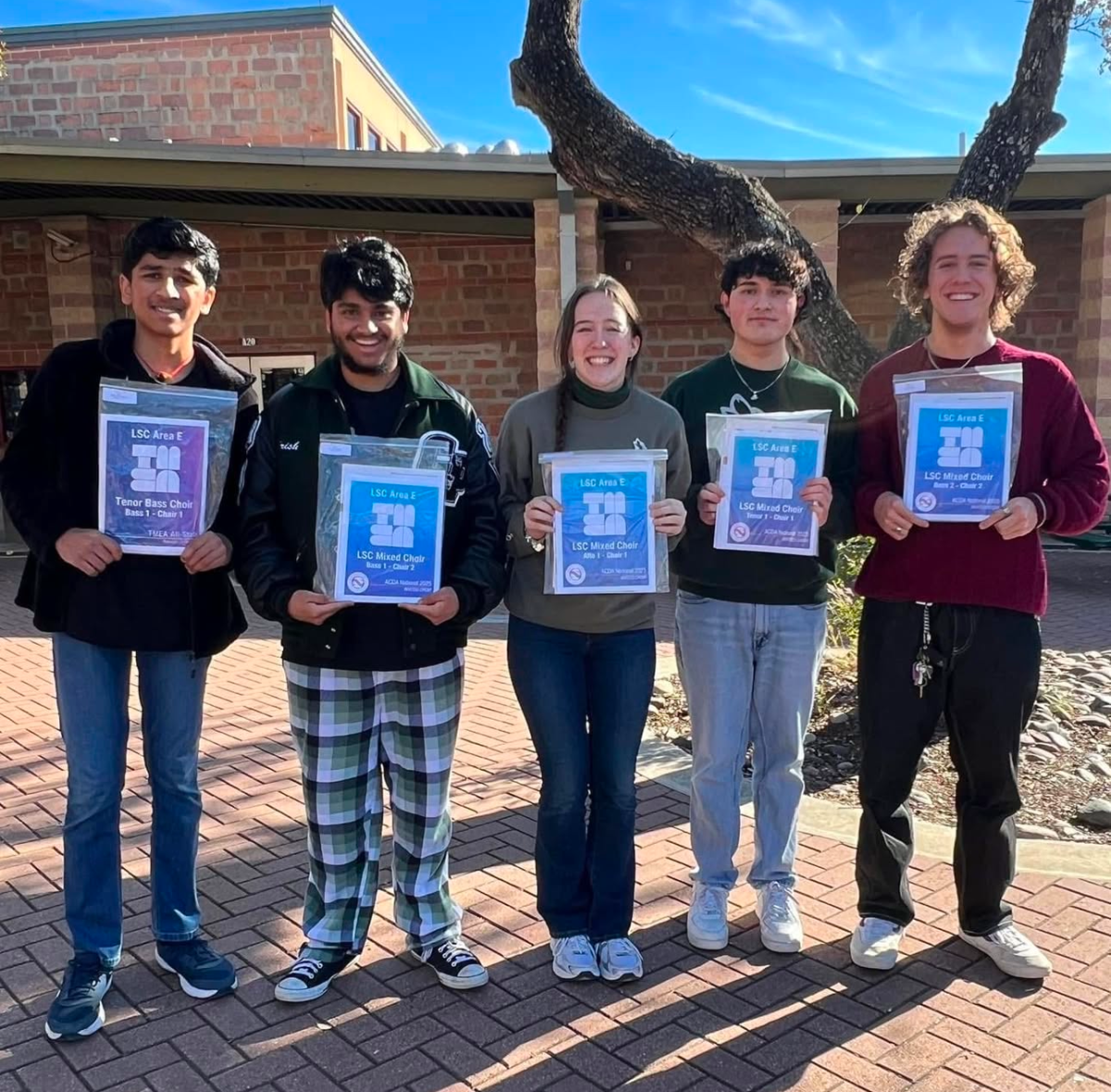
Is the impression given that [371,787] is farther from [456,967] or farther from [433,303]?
[433,303]

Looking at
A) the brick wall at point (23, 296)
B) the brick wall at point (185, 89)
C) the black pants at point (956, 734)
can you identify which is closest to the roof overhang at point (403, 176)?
the brick wall at point (23, 296)

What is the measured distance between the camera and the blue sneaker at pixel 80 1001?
2809mm

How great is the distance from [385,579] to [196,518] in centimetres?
58

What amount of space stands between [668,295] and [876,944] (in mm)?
11098

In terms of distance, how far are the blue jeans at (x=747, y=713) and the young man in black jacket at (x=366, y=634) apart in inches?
29.6

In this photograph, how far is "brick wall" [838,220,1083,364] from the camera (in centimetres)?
1293

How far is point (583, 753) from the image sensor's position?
9.86 ft

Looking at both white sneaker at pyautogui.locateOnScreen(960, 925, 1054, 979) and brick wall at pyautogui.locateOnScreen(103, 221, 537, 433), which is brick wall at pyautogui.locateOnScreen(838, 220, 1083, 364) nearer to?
brick wall at pyautogui.locateOnScreen(103, 221, 537, 433)

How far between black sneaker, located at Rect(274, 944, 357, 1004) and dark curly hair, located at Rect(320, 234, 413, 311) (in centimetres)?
197

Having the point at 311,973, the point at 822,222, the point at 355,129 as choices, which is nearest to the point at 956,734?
the point at 311,973

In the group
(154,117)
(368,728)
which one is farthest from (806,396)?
(154,117)

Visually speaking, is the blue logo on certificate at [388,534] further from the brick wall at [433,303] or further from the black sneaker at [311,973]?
the brick wall at [433,303]

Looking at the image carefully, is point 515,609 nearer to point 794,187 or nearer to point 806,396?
point 806,396

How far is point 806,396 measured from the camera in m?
3.16
